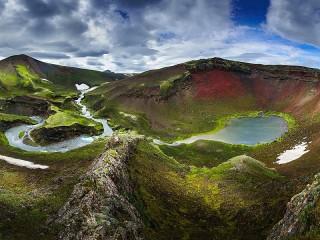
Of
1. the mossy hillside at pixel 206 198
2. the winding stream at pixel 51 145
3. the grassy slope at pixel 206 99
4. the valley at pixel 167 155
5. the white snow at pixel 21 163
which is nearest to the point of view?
the valley at pixel 167 155

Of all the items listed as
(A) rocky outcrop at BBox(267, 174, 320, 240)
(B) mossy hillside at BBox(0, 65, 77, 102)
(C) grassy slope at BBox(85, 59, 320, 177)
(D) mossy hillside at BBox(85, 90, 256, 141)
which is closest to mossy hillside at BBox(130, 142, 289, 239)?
(A) rocky outcrop at BBox(267, 174, 320, 240)

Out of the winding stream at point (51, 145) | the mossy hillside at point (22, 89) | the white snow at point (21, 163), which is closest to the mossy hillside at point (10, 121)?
the winding stream at point (51, 145)

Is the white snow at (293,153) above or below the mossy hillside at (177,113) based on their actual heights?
below

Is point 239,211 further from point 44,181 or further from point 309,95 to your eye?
point 309,95

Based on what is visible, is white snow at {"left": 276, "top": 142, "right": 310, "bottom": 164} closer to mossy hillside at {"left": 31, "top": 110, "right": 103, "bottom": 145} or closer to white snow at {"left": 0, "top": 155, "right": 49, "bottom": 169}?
white snow at {"left": 0, "top": 155, "right": 49, "bottom": 169}

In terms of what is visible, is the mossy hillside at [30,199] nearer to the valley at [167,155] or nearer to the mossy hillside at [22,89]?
the valley at [167,155]

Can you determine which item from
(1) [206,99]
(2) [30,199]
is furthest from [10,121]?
(2) [30,199]

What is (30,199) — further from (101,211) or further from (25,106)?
(25,106)

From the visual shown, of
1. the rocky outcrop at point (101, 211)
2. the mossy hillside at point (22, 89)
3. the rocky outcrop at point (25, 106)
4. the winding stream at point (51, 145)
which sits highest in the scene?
the mossy hillside at point (22, 89)
